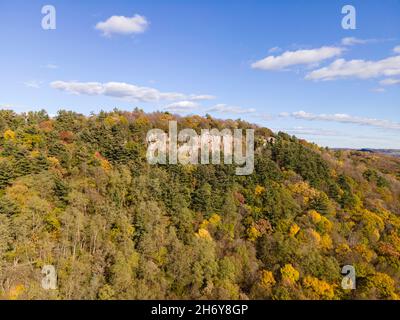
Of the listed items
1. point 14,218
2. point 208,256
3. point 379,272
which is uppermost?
point 14,218

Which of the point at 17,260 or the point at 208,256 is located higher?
the point at 17,260

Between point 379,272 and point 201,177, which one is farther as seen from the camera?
point 201,177

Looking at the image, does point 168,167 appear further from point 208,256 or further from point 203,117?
point 203,117

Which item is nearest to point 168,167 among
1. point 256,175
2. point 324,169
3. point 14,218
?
point 256,175
